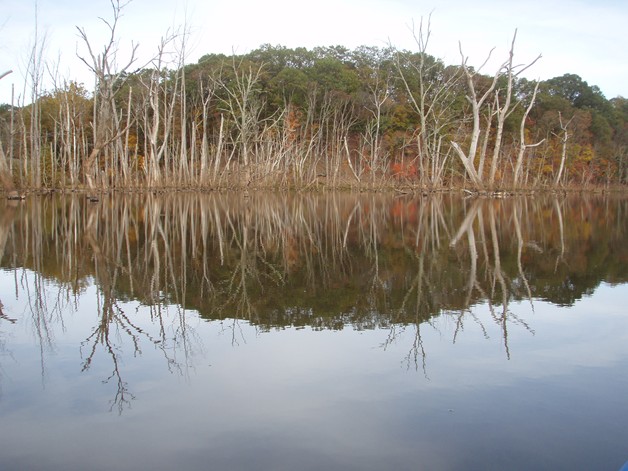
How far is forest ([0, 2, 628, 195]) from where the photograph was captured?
29.2 m

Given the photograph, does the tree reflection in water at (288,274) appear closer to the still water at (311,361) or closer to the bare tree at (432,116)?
the still water at (311,361)

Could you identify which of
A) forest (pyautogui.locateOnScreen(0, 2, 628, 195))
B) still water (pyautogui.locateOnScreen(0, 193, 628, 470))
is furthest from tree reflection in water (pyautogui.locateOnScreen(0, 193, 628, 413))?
forest (pyautogui.locateOnScreen(0, 2, 628, 195))

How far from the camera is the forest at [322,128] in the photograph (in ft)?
95.8

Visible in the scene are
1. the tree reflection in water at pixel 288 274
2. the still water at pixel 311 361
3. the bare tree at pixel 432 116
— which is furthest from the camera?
the bare tree at pixel 432 116

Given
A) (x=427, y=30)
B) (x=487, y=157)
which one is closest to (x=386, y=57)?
(x=487, y=157)

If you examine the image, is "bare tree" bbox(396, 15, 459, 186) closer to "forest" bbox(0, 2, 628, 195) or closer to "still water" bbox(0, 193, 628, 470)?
"forest" bbox(0, 2, 628, 195)

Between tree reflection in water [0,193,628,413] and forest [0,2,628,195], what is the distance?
14659 millimetres

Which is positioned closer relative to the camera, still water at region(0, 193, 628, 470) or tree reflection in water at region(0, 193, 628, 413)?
still water at region(0, 193, 628, 470)

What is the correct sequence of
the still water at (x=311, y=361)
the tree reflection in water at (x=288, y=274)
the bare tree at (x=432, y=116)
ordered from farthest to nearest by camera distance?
the bare tree at (x=432, y=116) < the tree reflection in water at (x=288, y=274) < the still water at (x=311, y=361)

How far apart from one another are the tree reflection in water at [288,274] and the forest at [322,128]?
14659 millimetres

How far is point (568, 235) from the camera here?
11102mm

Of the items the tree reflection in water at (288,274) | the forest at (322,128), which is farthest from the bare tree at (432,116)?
the tree reflection in water at (288,274)

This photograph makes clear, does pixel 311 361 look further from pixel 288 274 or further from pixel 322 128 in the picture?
pixel 322 128

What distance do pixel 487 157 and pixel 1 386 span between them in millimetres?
47741
